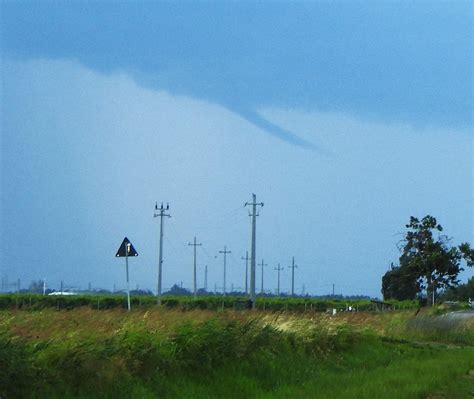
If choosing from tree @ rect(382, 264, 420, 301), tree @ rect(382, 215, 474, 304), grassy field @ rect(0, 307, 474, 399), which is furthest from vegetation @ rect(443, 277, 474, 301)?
grassy field @ rect(0, 307, 474, 399)

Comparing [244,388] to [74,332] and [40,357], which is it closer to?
[74,332]

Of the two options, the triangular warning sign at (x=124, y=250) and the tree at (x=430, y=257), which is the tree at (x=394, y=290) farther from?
the triangular warning sign at (x=124, y=250)

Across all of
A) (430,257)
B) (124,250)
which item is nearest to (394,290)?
(430,257)

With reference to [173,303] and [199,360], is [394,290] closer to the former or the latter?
[173,303]

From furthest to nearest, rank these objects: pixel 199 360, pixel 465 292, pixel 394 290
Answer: pixel 465 292 → pixel 394 290 → pixel 199 360

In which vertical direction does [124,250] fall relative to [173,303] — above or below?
above

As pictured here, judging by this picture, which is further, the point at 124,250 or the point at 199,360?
the point at 124,250

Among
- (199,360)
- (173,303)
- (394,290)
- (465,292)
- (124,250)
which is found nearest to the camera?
(199,360)

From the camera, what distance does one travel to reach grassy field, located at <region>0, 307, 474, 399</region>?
444 inches

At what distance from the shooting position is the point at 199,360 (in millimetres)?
14945

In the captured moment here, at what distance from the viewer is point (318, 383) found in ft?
52.3

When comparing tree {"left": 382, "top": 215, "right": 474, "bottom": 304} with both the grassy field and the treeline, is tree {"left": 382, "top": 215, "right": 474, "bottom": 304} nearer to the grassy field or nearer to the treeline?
the treeline

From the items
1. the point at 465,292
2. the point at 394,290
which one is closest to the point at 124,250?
the point at 394,290

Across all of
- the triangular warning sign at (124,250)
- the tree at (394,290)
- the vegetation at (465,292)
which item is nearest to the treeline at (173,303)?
the triangular warning sign at (124,250)
